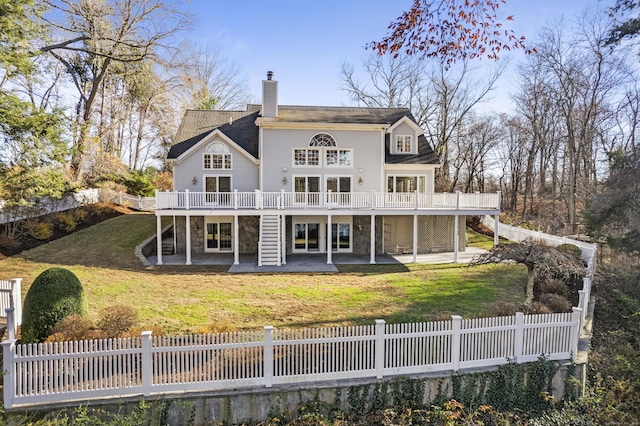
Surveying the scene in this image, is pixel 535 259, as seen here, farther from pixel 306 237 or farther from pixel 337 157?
pixel 306 237

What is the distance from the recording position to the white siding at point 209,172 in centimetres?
1889

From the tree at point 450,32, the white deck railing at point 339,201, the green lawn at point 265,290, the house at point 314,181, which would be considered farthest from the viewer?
the house at point 314,181

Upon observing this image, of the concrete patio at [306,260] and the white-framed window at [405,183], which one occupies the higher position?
the white-framed window at [405,183]

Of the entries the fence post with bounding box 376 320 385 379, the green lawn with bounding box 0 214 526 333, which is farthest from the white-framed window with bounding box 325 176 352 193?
the fence post with bounding box 376 320 385 379

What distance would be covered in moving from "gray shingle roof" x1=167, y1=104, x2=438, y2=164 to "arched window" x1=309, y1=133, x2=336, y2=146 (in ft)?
2.63

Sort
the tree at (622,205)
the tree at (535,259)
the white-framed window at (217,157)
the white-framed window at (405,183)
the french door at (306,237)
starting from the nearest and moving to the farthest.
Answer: the tree at (535,259) < the tree at (622,205) < the white-framed window at (217,157) < the french door at (306,237) < the white-framed window at (405,183)

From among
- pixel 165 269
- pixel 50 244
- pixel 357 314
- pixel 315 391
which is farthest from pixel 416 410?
pixel 50 244

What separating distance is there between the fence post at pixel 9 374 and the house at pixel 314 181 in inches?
473

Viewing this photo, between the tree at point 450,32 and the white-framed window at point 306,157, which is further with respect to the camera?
the white-framed window at point 306,157

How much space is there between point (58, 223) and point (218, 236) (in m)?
9.04

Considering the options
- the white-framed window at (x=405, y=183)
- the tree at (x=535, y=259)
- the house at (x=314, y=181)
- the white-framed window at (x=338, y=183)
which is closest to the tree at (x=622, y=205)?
the tree at (x=535, y=259)

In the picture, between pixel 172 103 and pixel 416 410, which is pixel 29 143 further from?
pixel 172 103

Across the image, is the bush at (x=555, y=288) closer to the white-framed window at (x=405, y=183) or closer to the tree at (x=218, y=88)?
the white-framed window at (x=405, y=183)

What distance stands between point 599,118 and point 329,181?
887 inches
